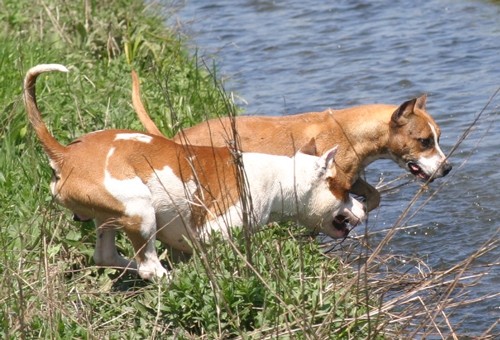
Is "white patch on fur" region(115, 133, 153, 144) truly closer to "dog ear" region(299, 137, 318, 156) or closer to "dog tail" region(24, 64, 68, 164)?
"dog tail" region(24, 64, 68, 164)

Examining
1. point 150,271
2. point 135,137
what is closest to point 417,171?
point 135,137

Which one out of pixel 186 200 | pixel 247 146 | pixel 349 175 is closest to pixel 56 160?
pixel 186 200

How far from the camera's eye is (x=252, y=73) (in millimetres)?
12977

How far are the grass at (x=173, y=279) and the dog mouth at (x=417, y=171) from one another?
32.2 inches

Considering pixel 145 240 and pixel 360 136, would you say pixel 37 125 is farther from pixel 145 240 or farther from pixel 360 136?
pixel 360 136

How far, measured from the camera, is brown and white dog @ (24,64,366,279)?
6.34 metres

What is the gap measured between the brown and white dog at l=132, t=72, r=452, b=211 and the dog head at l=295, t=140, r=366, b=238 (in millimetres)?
661

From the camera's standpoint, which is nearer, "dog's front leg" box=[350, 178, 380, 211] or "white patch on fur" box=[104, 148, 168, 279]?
"white patch on fur" box=[104, 148, 168, 279]

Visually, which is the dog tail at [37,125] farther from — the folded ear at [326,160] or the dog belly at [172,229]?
the folded ear at [326,160]

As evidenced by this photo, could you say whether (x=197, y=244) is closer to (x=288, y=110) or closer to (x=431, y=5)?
(x=288, y=110)

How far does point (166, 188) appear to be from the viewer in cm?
653

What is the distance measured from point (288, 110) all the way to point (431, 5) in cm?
456

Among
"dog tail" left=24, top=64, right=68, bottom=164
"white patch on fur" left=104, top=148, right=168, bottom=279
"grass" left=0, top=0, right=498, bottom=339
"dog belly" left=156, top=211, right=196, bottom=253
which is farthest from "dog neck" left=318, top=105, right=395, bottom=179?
"dog tail" left=24, top=64, right=68, bottom=164

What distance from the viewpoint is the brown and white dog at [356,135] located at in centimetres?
788
